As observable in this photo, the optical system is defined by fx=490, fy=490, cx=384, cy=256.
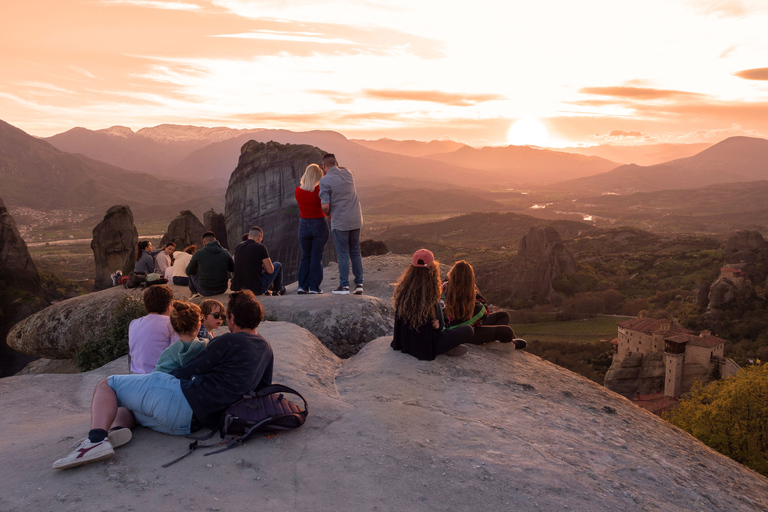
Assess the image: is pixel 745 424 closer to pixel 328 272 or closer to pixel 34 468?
pixel 328 272

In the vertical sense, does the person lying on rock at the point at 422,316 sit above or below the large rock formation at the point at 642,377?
above

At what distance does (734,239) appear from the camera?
265 ft

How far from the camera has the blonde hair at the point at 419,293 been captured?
8367mm

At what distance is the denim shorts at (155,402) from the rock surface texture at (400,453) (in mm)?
150

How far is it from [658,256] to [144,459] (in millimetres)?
104625

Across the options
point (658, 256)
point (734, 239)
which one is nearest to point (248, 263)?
point (734, 239)

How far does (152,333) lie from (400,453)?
3.57m

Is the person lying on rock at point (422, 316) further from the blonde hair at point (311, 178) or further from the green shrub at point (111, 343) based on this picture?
the green shrub at point (111, 343)

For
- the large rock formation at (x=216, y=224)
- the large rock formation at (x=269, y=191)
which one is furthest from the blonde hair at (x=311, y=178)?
the large rock formation at (x=216, y=224)

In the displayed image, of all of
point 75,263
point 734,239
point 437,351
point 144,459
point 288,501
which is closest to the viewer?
point 288,501

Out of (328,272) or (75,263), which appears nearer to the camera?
(328,272)

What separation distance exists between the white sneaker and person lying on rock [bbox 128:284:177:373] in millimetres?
1660

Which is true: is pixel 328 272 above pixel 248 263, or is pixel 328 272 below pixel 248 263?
below

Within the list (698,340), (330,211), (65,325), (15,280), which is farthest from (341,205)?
(698,340)
